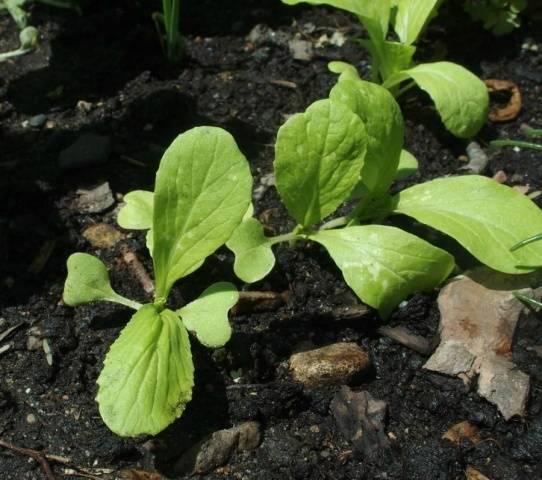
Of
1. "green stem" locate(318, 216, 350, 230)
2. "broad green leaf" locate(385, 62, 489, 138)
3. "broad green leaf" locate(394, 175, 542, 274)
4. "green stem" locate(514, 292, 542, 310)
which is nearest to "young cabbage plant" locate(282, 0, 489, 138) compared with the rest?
"broad green leaf" locate(385, 62, 489, 138)

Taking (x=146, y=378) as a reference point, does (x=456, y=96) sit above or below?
above

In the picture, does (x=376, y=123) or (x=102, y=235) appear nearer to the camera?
(x=376, y=123)

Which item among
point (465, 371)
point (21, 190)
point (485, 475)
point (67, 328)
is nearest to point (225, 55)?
point (21, 190)

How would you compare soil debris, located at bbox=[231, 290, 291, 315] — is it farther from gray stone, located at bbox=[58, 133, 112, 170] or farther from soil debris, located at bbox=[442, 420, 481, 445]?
gray stone, located at bbox=[58, 133, 112, 170]

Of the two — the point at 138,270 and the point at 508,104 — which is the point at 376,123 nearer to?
the point at 138,270

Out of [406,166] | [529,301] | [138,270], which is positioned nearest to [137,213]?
[138,270]

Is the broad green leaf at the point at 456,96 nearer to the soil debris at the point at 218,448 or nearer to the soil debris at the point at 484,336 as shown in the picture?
the soil debris at the point at 484,336

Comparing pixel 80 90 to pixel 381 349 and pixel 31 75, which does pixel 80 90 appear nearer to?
pixel 31 75
